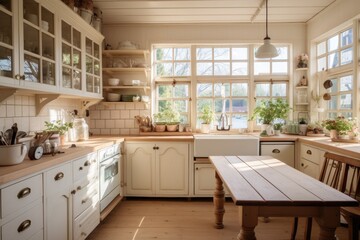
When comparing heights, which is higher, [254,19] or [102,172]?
[254,19]

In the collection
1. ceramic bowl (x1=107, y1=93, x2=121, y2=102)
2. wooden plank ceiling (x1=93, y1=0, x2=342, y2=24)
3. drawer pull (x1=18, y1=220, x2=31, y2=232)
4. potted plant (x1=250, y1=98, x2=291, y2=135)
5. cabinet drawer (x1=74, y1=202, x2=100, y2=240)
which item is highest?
wooden plank ceiling (x1=93, y1=0, x2=342, y2=24)

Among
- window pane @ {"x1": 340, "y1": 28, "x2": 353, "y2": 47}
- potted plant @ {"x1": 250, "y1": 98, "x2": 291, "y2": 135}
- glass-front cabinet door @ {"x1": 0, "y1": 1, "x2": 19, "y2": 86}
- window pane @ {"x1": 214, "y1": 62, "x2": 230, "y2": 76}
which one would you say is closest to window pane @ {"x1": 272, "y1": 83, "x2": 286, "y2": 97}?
potted plant @ {"x1": 250, "y1": 98, "x2": 291, "y2": 135}

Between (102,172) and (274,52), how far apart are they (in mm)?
2155

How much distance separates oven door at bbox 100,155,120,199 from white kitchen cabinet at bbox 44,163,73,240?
0.67 metres

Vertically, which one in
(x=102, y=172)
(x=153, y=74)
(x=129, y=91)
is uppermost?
(x=153, y=74)

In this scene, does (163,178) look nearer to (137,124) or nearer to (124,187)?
(124,187)

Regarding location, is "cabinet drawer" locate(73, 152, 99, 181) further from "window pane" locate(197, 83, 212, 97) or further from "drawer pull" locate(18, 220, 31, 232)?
"window pane" locate(197, 83, 212, 97)

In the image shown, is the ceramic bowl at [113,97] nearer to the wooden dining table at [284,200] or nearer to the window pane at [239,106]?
the window pane at [239,106]

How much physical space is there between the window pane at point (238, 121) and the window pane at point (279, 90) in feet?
1.97

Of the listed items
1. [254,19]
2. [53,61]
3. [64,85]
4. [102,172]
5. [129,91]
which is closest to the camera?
[53,61]

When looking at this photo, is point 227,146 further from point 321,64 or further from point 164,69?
point 321,64

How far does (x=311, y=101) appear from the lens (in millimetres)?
3660

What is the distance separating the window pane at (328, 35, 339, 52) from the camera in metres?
3.19

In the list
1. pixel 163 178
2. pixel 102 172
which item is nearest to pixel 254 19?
pixel 163 178
